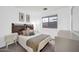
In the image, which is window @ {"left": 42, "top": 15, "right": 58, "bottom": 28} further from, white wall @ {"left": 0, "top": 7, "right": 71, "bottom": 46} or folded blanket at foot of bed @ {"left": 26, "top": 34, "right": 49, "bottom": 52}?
folded blanket at foot of bed @ {"left": 26, "top": 34, "right": 49, "bottom": 52}

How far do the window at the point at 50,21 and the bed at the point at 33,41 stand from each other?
0.19 metres

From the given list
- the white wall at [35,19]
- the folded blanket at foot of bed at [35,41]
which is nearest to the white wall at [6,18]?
the white wall at [35,19]

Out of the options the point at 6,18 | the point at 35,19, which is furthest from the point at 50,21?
the point at 6,18

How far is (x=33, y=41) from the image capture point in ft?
4.02

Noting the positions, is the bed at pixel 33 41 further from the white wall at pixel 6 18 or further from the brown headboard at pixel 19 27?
the white wall at pixel 6 18

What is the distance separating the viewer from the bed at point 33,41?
1146 millimetres

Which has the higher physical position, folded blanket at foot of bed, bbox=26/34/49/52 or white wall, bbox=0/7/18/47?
white wall, bbox=0/7/18/47

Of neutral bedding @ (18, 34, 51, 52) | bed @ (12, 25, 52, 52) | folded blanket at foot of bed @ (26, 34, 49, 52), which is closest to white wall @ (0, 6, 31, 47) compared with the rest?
bed @ (12, 25, 52, 52)

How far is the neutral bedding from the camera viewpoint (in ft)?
3.76

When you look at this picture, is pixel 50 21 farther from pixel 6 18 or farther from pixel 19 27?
pixel 6 18

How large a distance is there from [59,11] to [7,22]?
2.89 ft

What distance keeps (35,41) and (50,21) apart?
1.51ft
